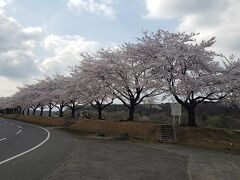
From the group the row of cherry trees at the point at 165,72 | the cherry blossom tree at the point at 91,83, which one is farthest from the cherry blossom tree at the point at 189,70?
the cherry blossom tree at the point at 91,83

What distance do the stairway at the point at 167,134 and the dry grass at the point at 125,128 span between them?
21.0 inches

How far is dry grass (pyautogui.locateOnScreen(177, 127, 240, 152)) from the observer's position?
26634 mm

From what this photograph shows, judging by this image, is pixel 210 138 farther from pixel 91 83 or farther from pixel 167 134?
pixel 91 83

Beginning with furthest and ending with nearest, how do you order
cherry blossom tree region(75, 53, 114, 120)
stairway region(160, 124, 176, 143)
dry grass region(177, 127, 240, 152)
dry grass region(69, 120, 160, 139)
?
1. cherry blossom tree region(75, 53, 114, 120)
2. dry grass region(69, 120, 160, 139)
3. stairway region(160, 124, 176, 143)
4. dry grass region(177, 127, 240, 152)

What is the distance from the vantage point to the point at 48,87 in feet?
242

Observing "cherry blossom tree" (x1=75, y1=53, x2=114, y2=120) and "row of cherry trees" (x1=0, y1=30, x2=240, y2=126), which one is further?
"cherry blossom tree" (x1=75, y1=53, x2=114, y2=120)

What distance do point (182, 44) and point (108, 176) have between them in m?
25.0

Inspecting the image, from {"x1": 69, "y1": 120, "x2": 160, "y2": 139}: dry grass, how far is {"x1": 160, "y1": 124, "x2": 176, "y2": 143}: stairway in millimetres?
533

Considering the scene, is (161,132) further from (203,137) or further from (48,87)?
(48,87)

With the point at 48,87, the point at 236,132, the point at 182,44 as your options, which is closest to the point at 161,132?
the point at 236,132

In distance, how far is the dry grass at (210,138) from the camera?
26.6 metres

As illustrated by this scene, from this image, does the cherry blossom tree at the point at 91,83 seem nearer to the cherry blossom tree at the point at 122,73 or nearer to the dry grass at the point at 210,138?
the cherry blossom tree at the point at 122,73

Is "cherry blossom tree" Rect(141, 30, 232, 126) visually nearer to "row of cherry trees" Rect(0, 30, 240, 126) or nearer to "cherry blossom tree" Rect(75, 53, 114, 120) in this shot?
"row of cherry trees" Rect(0, 30, 240, 126)

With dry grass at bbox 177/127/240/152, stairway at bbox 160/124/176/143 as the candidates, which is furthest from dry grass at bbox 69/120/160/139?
dry grass at bbox 177/127/240/152
